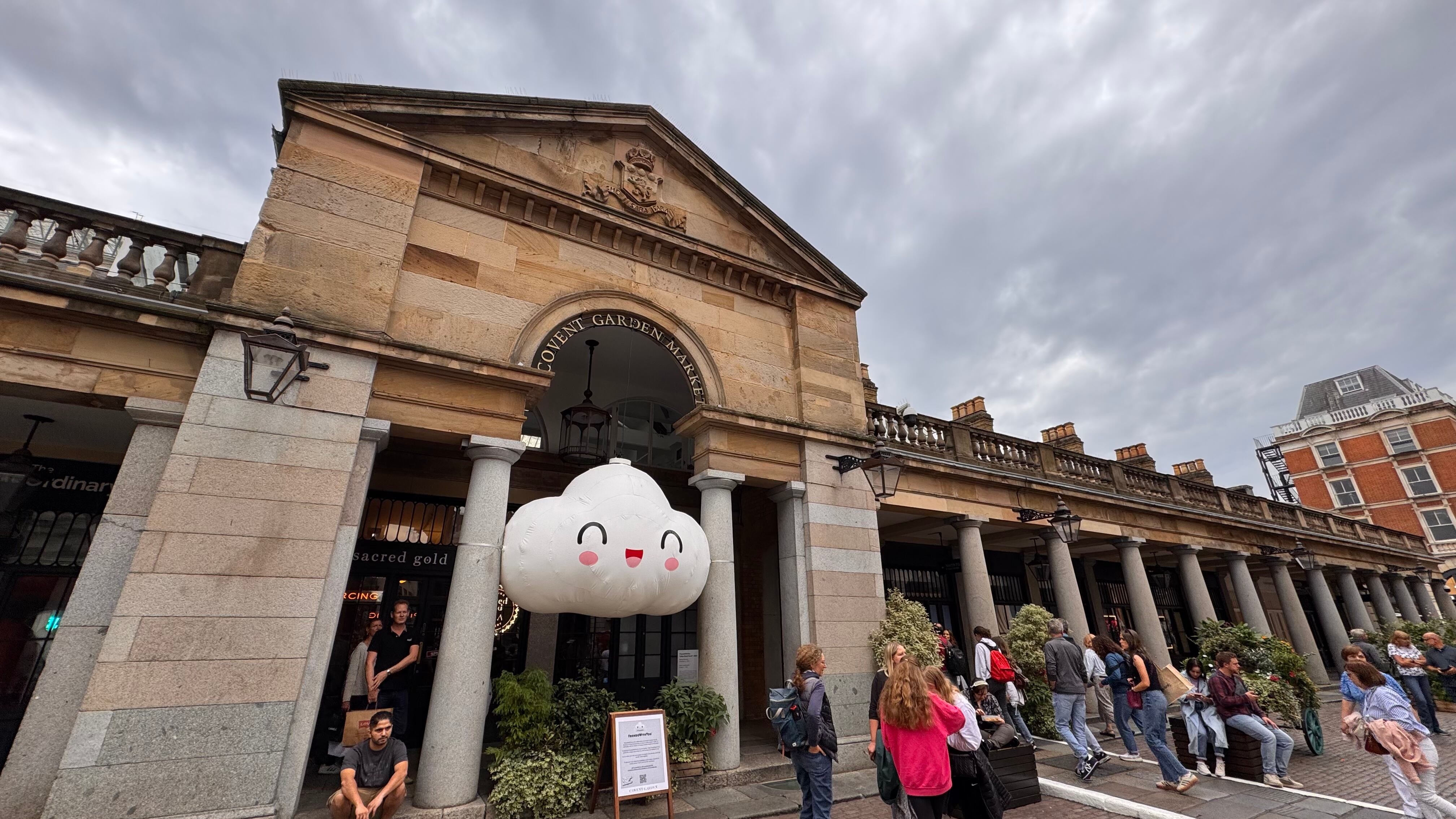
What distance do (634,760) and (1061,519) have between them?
9885 millimetres

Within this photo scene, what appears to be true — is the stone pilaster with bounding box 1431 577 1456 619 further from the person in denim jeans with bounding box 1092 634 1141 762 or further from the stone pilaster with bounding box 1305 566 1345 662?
the person in denim jeans with bounding box 1092 634 1141 762

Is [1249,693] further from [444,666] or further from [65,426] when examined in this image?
[65,426]

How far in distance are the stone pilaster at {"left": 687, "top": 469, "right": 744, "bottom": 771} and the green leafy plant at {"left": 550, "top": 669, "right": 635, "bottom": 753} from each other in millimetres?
1337

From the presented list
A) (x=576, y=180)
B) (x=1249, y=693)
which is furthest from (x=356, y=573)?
(x=1249, y=693)

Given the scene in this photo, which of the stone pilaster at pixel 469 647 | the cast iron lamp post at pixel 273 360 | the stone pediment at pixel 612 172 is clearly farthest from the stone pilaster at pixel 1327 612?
the cast iron lamp post at pixel 273 360

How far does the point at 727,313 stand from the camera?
10.4 meters

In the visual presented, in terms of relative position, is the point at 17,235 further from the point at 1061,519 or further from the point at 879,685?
the point at 1061,519

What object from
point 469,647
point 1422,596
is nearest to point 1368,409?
point 1422,596

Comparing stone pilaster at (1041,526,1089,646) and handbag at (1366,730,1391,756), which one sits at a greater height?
stone pilaster at (1041,526,1089,646)

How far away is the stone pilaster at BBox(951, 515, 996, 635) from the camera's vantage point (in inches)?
445

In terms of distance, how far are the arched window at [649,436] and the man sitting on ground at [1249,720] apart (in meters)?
8.95

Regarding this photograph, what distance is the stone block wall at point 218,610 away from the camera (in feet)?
16.5

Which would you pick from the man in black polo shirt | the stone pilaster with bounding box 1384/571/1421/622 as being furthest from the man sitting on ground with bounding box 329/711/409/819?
the stone pilaster with bounding box 1384/571/1421/622

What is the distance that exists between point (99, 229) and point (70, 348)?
1.61m
